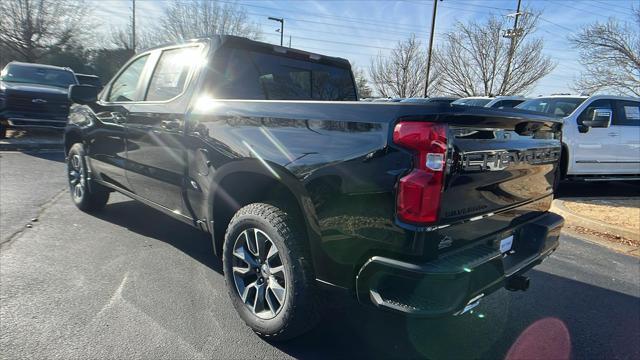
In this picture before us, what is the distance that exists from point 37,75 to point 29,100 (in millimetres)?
1626

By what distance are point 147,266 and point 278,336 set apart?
1.73 metres

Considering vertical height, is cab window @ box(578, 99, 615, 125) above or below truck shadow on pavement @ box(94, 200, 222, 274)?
above

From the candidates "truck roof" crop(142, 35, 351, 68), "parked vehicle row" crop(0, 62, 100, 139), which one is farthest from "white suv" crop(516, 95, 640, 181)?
"parked vehicle row" crop(0, 62, 100, 139)

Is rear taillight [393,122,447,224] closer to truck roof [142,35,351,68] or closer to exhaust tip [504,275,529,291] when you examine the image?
exhaust tip [504,275,529,291]

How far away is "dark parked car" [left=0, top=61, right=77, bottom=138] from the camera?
403 inches

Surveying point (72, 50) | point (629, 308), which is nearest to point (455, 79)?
point (72, 50)

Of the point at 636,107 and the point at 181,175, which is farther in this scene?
the point at 636,107

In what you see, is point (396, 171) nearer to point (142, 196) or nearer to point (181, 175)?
point (181, 175)

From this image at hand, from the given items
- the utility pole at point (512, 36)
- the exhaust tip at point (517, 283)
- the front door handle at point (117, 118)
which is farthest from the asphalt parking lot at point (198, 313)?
the utility pole at point (512, 36)

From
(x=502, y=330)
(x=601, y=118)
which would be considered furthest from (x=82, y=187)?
(x=601, y=118)

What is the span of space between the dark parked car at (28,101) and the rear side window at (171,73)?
8.50 meters

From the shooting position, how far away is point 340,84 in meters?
4.38

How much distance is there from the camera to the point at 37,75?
11.6 m

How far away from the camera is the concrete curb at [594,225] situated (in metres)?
5.53
